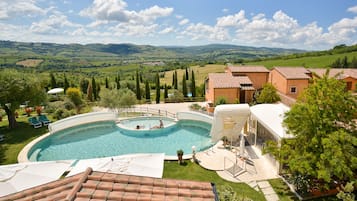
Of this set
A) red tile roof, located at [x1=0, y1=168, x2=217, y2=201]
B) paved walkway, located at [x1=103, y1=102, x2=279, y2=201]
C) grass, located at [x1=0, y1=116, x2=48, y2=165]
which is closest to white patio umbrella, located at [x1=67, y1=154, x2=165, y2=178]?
red tile roof, located at [x1=0, y1=168, x2=217, y2=201]

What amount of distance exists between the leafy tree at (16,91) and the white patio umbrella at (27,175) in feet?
40.9

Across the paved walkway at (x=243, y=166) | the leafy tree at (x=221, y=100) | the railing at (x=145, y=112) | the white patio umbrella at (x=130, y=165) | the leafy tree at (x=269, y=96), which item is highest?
the leafy tree at (x=269, y=96)

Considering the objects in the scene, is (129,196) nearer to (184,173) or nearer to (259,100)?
(184,173)

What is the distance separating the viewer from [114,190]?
5391 mm

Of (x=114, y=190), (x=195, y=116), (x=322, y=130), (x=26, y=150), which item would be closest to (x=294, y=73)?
(x=195, y=116)

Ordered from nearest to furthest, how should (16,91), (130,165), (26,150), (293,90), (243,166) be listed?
(130,165) → (243,166) → (26,150) → (16,91) → (293,90)

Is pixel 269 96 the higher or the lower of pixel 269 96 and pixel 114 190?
the lower

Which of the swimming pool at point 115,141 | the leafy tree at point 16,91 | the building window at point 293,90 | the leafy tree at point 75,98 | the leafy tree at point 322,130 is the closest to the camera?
the leafy tree at point 322,130

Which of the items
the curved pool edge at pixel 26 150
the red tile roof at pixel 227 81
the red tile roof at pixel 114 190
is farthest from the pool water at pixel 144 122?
the red tile roof at pixel 114 190

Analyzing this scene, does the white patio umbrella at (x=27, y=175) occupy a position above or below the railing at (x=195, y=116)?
above

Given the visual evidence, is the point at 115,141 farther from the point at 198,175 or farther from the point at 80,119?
the point at 198,175

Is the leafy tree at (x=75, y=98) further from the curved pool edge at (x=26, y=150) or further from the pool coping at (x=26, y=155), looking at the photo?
the pool coping at (x=26, y=155)

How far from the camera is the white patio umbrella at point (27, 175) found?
8.59 meters

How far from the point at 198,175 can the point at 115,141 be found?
10261 mm
